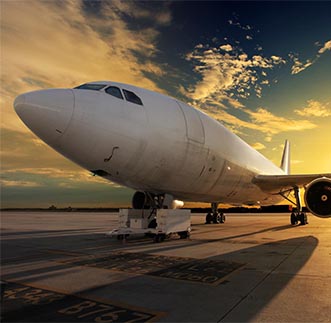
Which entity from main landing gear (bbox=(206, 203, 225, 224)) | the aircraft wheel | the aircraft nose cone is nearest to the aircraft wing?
main landing gear (bbox=(206, 203, 225, 224))

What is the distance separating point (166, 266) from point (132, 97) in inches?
202

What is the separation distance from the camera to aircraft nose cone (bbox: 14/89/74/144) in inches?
297

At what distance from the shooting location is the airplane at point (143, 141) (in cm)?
785

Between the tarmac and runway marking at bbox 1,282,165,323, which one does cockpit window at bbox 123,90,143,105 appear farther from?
runway marking at bbox 1,282,165,323

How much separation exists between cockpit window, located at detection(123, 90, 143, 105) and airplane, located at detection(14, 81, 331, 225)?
4 centimetres

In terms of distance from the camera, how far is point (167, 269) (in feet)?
22.2

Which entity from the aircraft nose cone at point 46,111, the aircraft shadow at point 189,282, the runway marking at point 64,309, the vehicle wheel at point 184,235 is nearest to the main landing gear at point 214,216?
the vehicle wheel at point 184,235

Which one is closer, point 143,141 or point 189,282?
point 189,282

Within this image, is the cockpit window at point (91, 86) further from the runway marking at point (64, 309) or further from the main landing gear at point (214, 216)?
the main landing gear at point (214, 216)

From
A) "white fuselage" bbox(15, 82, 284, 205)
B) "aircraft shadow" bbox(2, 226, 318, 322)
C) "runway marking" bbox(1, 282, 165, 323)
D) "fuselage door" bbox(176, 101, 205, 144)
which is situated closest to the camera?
"runway marking" bbox(1, 282, 165, 323)

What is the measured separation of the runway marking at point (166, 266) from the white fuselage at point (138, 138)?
2.61 m

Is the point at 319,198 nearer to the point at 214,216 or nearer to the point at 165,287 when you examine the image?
the point at 165,287

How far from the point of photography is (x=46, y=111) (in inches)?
297

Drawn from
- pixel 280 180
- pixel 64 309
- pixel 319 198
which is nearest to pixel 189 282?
pixel 64 309
